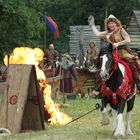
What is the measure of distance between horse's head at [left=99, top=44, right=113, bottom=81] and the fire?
6.74ft

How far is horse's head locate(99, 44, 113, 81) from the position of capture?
10.6m

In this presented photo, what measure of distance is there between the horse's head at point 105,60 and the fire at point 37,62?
2.05m

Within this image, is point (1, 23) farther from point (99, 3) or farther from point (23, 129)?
point (99, 3)

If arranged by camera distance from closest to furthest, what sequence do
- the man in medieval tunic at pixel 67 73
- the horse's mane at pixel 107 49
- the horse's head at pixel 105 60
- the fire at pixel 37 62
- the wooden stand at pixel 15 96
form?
1. the horse's head at pixel 105 60
2. the horse's mane at pixel 107 49
3. the wooden stand at pixel 15 96
4. the fire at pixel 37 62
5. the man in medieval tunic at pixel 67 73

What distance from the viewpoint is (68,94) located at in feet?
71.4

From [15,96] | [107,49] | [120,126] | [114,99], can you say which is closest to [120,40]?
[107,49]

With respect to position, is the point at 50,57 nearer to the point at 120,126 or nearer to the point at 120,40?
the point at 120,40

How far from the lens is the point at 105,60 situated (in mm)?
10797

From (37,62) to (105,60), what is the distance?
2.60m

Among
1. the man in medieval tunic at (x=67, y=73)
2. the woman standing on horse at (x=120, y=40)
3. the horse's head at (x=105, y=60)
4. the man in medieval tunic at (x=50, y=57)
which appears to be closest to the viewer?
the horse's head at (x=105, y=60)

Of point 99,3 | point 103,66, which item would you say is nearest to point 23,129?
point 103,66

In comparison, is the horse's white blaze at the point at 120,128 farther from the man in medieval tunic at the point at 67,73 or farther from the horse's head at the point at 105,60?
the man in medieval tunic at the point at 67,73

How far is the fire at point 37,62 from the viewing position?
12.6m

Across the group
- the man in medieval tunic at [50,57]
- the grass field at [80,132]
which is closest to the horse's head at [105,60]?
the grass field at [80,132]
